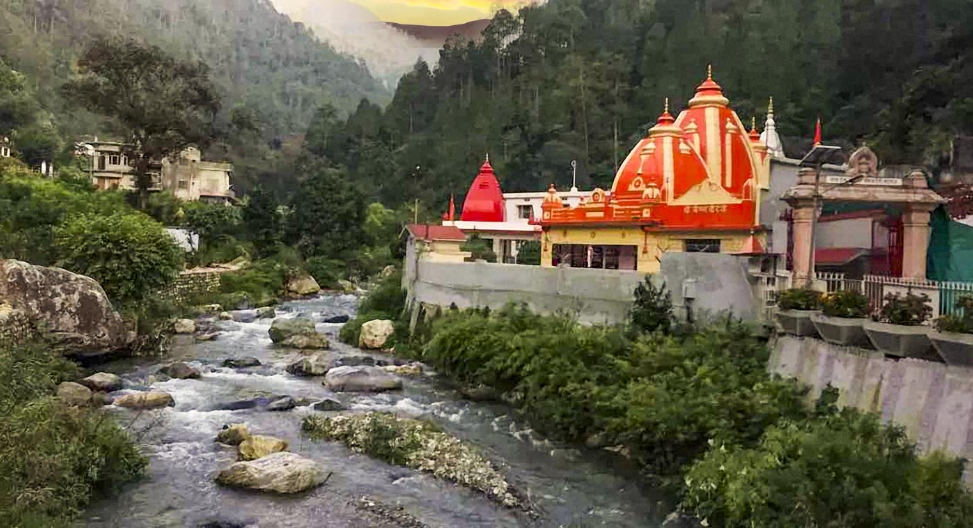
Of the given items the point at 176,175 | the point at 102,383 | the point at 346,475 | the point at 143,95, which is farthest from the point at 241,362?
the point at 176,175

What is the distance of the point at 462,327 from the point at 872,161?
1057 centimetres

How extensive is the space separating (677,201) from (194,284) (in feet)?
75.4

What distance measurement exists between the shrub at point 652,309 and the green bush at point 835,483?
18.7 ft

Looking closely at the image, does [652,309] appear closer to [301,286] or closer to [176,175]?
[301,286]

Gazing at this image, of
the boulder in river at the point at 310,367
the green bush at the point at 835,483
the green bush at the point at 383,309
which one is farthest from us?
the green bush at the point at 383,309

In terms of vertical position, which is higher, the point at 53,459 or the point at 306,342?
the point at 53,459

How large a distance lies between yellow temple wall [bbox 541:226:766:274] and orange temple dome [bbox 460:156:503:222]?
40.2ft

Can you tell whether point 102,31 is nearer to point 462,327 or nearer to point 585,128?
point 585,128

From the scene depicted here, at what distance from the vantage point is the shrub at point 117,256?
24.0 m

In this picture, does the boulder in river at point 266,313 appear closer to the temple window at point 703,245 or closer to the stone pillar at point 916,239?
the temple window at point 703,245

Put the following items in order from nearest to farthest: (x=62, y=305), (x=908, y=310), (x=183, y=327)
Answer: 1. (x=908, y=310)
2. (x=62, y=305)
3. (x=183, y=327)

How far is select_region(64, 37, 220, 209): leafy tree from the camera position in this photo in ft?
140

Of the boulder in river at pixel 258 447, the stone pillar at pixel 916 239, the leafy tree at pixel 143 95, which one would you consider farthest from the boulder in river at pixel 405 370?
the leafy tree at pixel 143 95

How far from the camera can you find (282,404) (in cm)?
1745
